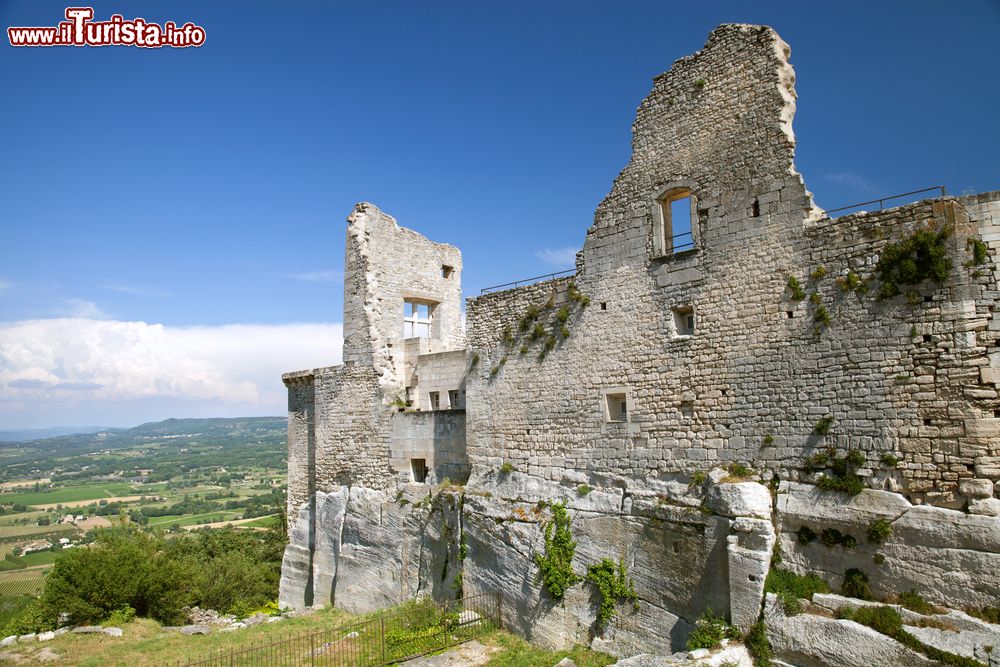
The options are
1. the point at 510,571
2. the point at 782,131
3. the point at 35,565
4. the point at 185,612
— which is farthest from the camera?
the point at 35,565

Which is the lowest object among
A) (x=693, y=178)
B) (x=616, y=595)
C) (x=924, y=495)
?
(x=616, y=595)

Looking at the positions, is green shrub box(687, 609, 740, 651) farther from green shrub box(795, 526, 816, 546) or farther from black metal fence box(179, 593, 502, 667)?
black metal fence box(179, 593, 502, 667)

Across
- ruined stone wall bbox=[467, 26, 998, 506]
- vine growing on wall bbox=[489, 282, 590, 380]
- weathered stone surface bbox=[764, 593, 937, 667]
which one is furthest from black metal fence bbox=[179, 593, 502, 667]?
weathered stone surface bbox=[764, 593, 937, 667]

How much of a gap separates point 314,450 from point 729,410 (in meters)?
15.3

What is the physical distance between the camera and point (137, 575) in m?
19.9

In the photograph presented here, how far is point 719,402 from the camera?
466 inches

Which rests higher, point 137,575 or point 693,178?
point 693,178

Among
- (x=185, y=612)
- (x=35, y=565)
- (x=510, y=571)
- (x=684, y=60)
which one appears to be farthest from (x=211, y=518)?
(x=684, y=60)

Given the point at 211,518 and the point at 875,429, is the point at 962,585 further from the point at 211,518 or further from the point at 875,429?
the point at 211,518

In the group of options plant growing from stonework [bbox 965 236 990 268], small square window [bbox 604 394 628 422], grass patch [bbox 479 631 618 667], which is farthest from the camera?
small square window [bbox 604 394 628 422]

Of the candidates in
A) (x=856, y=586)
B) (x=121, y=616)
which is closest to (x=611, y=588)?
(x=856, y=586)

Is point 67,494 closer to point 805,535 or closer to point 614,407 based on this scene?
point 614,407

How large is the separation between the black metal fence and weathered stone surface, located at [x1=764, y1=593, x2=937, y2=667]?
6.63 m

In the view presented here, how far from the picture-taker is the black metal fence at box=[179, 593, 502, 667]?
546 inches
